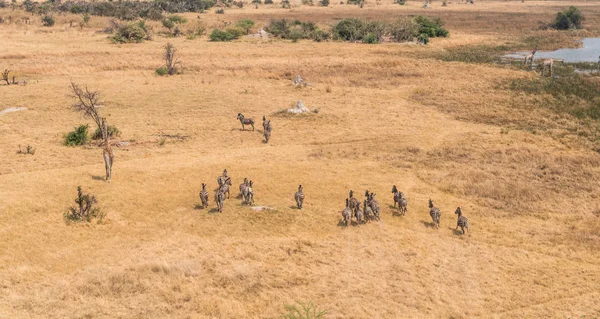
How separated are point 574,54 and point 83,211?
64.6m

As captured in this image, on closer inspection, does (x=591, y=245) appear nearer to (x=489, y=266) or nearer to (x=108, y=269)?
(x=489, y=266)

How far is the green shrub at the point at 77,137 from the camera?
95.1ft

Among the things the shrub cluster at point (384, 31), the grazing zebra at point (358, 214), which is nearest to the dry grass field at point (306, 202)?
the grazing zebra at point (358, 214)

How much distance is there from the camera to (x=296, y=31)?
73.8 m

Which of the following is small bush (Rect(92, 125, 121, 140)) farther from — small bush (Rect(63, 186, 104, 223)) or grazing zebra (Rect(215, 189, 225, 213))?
grazing zebra (Rect(215, 189, 225, 213))

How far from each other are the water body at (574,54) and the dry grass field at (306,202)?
678 inches

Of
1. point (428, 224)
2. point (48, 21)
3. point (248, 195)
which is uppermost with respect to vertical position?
point (48, 21)

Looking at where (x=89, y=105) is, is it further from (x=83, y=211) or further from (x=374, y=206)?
(x=374, y=206)

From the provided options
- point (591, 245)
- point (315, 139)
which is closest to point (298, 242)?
point (591, 245)

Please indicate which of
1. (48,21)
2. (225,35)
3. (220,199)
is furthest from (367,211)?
(48,21)

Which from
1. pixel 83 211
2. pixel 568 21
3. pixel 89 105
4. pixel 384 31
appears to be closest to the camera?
pixel 83 211

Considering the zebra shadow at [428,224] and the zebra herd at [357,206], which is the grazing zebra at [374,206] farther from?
the zebra shadow at [428,224]

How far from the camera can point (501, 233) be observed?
65.9 ft

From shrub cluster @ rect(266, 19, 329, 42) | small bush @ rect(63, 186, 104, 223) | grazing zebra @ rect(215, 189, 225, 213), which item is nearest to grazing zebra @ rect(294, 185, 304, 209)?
grazing zebra @ rect(215, 189, 225, 213)
